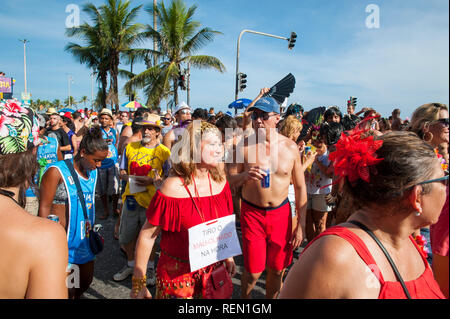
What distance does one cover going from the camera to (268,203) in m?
2.80

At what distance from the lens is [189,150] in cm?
204

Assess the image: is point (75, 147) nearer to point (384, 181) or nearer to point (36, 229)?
point (36, 229)

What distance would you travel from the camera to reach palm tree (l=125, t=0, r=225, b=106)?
16.6 meters

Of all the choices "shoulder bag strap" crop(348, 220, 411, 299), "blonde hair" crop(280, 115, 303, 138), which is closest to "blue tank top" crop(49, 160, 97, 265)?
"shoulder bag strap" crop(348, 220, 411, 299)

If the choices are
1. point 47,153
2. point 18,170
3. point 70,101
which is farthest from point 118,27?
point 70,101

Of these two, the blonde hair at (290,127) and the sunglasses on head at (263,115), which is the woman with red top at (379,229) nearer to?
the sunglasses on head at (263,115)

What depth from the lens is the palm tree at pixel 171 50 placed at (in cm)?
1658

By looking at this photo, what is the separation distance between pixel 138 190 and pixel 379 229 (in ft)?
9.34

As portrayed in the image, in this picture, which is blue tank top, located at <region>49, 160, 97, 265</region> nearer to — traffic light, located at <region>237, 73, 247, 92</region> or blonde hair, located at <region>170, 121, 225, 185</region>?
blonde hair, located at <region>170, 121, 225, 185</region>

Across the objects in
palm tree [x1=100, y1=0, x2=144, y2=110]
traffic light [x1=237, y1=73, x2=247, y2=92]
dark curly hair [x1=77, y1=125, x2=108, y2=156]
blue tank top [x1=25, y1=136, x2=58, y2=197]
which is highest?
palm tree [x1=100, y1=0, x2=144, y2=110]

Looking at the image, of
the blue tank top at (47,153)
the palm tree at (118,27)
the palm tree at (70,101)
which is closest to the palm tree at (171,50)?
the palm tree at (118,27)

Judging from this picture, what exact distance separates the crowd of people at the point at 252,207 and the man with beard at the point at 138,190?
0.02 meters
